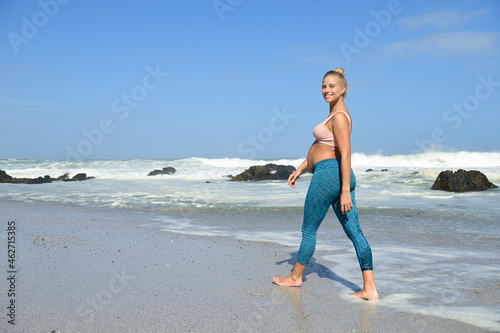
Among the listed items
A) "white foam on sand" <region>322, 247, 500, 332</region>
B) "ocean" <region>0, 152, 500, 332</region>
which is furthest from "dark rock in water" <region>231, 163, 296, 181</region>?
"white foam on sand" <region>322, 247, 500, 332</region>

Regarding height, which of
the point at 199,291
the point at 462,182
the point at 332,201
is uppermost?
the point at 462,182

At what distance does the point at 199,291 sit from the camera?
12.1 ft

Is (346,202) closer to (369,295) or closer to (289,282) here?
(369,295)

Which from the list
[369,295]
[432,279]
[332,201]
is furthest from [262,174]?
[369,295]

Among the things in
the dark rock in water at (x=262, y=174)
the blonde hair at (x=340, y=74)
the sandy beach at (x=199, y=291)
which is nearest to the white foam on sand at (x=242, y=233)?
the sandy beach at (x=199, y=291)

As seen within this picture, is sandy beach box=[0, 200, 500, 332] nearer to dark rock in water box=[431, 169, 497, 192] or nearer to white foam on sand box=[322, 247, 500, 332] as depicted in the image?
white foam on sand box=[322, 247, 500, 332]

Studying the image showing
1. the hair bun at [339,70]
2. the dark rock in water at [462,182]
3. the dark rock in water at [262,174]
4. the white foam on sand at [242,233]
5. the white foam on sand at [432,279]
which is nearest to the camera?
the white foam on sand at [432,279]

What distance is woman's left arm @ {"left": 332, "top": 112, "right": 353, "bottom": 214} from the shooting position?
350 cm

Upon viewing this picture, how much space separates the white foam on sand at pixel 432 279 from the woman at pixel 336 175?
0.36 m

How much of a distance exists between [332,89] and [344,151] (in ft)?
1.89

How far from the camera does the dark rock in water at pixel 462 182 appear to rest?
42.6 ft

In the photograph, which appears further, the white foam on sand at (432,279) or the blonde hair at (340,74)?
the blonde hair at (340,74)

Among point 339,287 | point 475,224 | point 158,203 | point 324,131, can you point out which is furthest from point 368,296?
point 158,203

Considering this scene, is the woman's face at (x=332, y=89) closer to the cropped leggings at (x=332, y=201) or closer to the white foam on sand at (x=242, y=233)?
the cropped leggings at (x=332, y=201)
